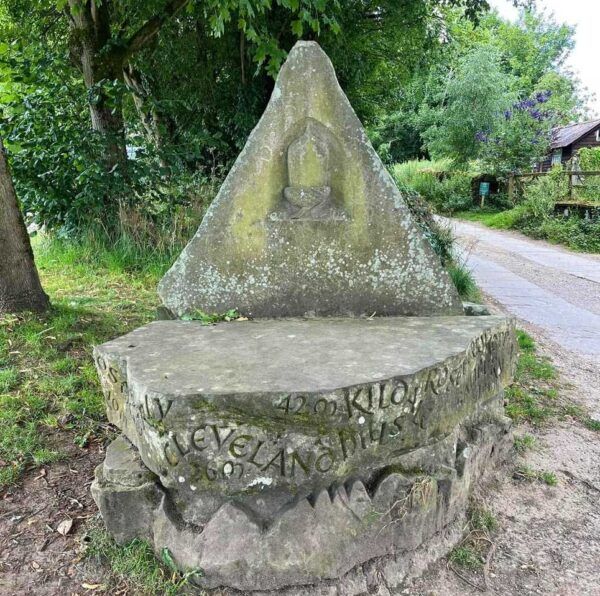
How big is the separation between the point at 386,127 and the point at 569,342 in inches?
987

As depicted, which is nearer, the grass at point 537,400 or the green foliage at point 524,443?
the green foliage at point 524,443

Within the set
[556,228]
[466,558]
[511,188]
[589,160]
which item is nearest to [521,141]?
[511,188]

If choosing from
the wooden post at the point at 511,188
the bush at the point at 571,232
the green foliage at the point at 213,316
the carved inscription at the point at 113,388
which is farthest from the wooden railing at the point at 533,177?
the carved inscription at the point at 113,388

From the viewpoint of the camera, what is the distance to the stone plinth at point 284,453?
175 cm

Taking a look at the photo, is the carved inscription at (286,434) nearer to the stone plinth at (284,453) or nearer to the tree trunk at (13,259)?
the stone plinth at (284,453)

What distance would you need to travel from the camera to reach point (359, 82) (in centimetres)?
923

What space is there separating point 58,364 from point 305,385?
7.02 feet

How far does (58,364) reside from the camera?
330 centimetres

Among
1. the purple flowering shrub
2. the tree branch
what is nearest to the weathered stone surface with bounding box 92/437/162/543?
the tree branch

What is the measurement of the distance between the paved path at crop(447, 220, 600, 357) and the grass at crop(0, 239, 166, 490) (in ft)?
12.3

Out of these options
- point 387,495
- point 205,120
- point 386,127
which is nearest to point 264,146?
point 387,495

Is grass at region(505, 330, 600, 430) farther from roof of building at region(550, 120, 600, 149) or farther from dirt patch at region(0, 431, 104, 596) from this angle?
roof of building at region(550, 120, 600, 149)

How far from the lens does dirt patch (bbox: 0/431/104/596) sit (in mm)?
1910

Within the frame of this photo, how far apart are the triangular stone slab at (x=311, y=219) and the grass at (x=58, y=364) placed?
39.6 inches
